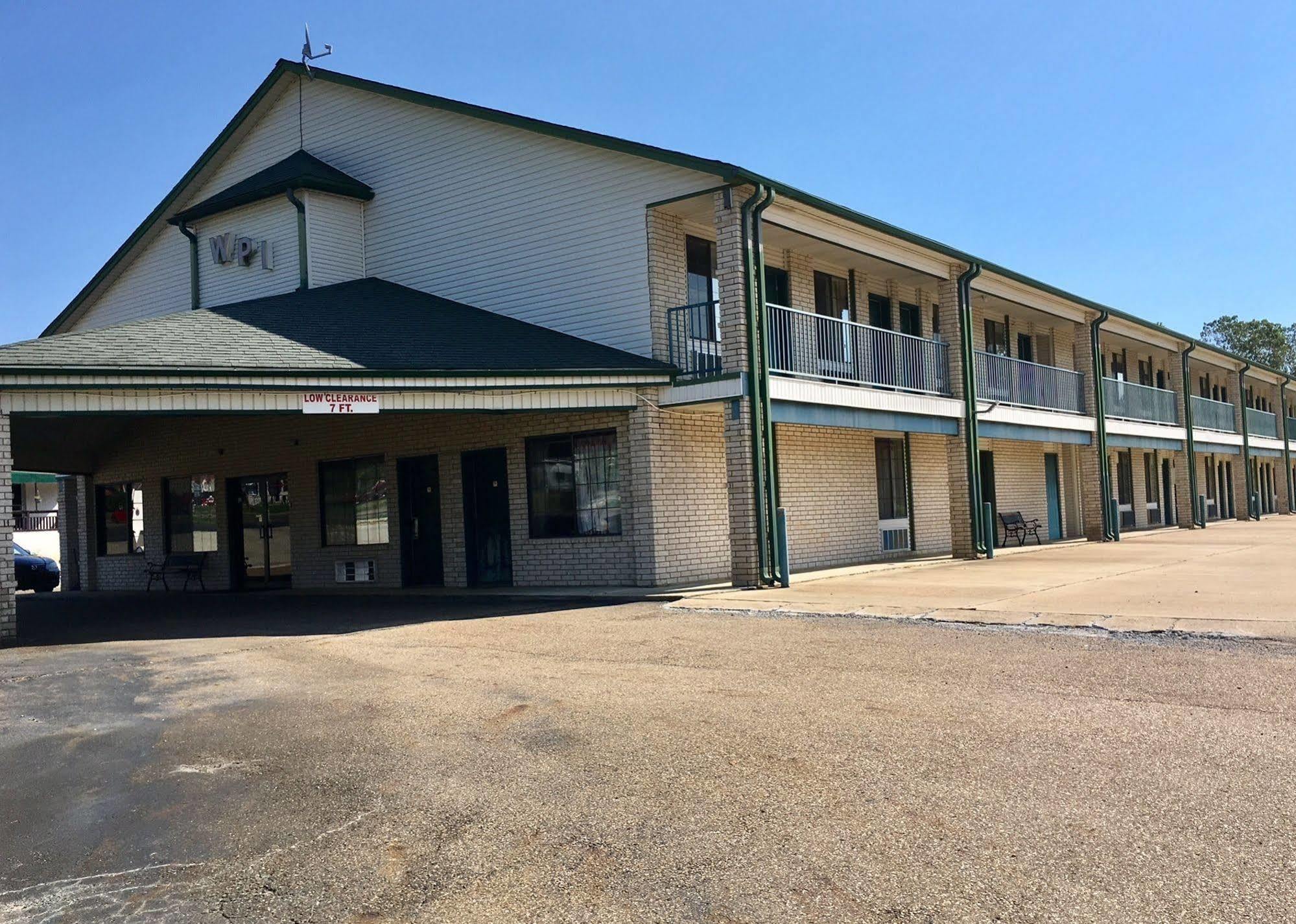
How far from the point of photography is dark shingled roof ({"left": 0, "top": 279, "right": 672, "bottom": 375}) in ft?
40.8

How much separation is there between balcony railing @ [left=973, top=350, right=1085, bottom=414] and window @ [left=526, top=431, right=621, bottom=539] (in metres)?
8.71

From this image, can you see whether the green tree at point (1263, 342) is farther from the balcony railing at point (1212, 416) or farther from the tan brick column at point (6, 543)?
the tan brick column at point (6, 543)

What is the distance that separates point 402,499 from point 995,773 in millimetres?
14752

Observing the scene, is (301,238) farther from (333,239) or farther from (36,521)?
(36,521)

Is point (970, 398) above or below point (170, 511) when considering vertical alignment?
above

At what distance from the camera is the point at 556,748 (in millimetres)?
6223

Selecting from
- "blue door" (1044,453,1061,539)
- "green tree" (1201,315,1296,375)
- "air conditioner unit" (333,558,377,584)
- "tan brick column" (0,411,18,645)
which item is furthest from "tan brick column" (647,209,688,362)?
Answer: "green tree" (1201,315,1296,375)

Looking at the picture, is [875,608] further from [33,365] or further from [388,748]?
[33,365]

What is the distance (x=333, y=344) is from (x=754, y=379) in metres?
5.58

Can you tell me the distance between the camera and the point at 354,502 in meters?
19.5

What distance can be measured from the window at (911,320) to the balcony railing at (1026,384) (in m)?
1.23

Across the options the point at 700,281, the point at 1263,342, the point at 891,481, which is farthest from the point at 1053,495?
the point at 1263,342

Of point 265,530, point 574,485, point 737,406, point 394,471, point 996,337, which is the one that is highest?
point 996,337

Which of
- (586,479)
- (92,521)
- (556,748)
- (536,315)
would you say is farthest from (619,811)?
(92,521)
